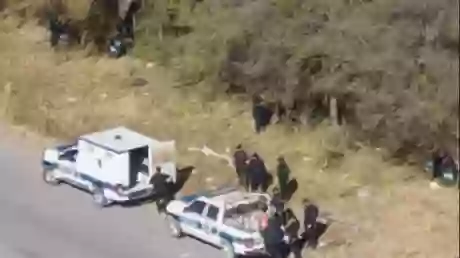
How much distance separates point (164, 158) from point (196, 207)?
1.92ft

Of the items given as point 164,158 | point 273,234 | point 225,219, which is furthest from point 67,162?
point 273,234

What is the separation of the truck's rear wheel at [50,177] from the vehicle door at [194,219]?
108cm

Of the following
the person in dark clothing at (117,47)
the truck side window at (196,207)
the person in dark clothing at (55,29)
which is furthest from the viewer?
the person in dark clothing at (55,29)

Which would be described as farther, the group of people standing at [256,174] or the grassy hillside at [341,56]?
the group of people standing at [256,174]

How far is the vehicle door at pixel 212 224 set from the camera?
5.24 metres

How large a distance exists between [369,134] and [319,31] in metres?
0.70

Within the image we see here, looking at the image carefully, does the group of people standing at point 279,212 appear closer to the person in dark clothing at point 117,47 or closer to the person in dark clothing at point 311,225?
the person in dark clothing at point 311,225

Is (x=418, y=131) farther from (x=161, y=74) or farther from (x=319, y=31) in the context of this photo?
(x=161, y=74)

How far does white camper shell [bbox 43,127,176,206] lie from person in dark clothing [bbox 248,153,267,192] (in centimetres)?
47

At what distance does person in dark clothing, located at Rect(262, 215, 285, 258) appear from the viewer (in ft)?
16.6

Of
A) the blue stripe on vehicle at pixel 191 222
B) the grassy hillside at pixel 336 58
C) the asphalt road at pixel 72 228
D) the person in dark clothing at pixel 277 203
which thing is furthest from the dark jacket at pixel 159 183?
the grassy hillside at pixel 336 58

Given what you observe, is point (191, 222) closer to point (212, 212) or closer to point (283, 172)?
point (212, 212)

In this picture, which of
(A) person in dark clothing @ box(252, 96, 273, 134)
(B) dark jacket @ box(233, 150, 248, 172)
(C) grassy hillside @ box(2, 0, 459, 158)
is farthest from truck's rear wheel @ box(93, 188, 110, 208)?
(C) grassy hillside @ box(2, 0, 459, 158)

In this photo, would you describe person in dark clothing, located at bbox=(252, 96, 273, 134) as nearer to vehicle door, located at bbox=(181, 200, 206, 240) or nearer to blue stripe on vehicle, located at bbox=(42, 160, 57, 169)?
vehicle door, located at bbox=(181, 200, 206, 240)
